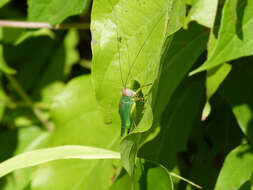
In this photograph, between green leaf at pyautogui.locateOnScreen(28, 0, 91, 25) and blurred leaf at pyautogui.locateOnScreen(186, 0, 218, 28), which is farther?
green leaf at pyautogui.locateOnScreen(28, 0, 91, 25)

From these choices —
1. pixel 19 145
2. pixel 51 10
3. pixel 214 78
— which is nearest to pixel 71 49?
pixel 19 145

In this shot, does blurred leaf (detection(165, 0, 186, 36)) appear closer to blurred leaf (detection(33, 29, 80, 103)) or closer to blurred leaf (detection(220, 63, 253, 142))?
blurred leaf (detection(220, 63, 253, 142))

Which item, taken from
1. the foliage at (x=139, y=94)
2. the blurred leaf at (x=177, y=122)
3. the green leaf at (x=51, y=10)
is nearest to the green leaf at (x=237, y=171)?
the foliage at (x=139, y=94)

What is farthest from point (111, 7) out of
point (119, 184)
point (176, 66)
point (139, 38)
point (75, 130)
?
point (75, 130)

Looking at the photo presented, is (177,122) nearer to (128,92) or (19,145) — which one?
(128,92)

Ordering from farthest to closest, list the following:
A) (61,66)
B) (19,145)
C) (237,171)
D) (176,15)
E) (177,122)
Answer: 1. (61,66)
2. (19,145)
3. (177,122)
4. (237,171)
5. (176,15)

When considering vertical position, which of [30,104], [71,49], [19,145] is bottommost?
[19,145]

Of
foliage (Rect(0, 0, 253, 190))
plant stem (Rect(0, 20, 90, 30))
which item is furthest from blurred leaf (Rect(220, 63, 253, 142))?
plant stem (Rect(0, 20, 90, 30))

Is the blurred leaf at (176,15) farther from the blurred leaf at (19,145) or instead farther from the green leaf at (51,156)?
the blurred leaf at (19,145)
